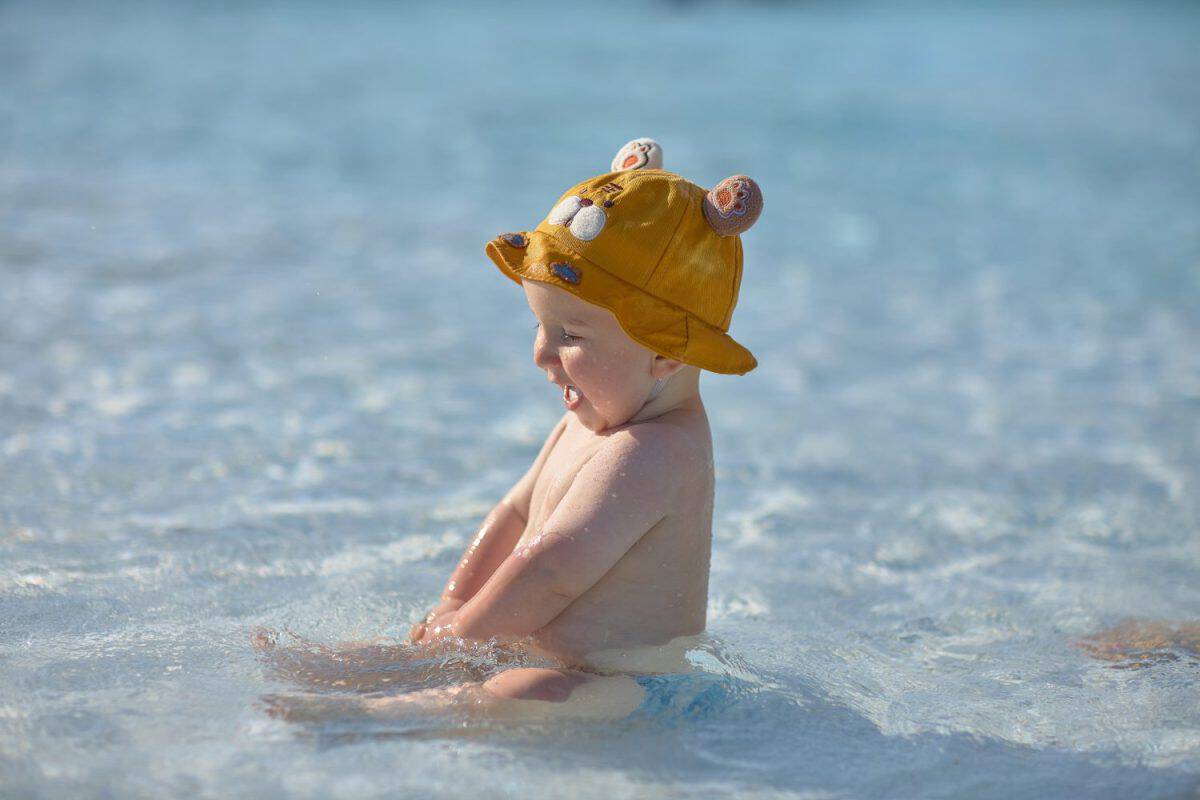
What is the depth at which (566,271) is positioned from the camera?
8.11ft

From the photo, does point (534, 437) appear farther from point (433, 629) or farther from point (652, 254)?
point (652, 254)

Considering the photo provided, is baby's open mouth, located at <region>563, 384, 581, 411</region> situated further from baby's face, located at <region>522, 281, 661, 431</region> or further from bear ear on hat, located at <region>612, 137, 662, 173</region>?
bear ear on hat, located at <region>612, 137, 662, 173</region>

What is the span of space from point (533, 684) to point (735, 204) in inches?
39.2

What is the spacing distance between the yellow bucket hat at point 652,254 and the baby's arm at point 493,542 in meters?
0.50

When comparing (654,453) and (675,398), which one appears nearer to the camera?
(654,453)

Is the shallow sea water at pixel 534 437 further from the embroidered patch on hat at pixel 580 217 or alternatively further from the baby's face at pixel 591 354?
the embroidered patch on hat at pixel 580 217

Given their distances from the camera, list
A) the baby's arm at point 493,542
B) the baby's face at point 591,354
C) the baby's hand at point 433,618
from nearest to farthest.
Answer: the baby's face at point 591,354
the baby's hand at point 433,618
the baby's arm at point 493,542

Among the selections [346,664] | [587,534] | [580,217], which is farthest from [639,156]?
[346,664]

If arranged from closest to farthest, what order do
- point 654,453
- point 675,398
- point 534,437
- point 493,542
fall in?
1. point 654,453
2. point 675,398
3. point 493,542
4. point 534,437

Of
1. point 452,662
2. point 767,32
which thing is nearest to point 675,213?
point 452,662

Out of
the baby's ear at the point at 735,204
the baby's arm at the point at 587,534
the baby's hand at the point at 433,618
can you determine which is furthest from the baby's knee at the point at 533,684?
the baby's ear at the point at 735,204

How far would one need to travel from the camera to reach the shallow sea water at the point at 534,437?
2.46 metres

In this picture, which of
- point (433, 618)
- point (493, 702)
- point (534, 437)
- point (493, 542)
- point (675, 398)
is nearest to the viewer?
point (493, 702)

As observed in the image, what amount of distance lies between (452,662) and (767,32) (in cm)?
1885
